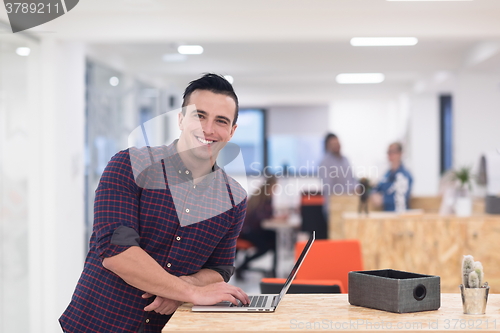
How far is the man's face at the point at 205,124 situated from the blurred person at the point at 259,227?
462 centimetres

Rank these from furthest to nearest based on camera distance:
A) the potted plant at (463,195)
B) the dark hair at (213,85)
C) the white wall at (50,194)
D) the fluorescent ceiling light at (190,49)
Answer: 1. the fluorescent ceiling light at (190,49)
2. the potted plant at (463,195)
3. the white wall at (50,194)
4. the dark hair at (213,85)

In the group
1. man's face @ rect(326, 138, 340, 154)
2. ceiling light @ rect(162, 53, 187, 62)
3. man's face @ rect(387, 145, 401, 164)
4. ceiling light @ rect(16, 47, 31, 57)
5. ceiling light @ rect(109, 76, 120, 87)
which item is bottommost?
man's face @ rect(387, 145, 401, 164)

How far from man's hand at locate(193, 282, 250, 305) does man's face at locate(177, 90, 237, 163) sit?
425 millimetres

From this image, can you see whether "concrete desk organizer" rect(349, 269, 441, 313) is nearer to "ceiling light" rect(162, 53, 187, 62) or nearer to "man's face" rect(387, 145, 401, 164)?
"man's face" rect(387, 145, 401, 164)

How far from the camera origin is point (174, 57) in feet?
22.5

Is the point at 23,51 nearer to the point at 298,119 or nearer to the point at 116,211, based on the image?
the point at 116,211

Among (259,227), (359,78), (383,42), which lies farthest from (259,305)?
(359,78)

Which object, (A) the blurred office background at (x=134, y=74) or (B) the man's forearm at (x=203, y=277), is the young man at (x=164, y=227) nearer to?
(B) the man's forearm at (x=203, y=277)

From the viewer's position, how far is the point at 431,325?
1.51m

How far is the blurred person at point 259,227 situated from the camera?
6.51m

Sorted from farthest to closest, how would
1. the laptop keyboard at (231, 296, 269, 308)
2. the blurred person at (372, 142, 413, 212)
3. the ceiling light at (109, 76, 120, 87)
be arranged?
the ceiling light at (109, 76, 120, 87), the blurred person at (372, 142, 413, 212), the laptop keyboard at (231, 296, 269, 308)

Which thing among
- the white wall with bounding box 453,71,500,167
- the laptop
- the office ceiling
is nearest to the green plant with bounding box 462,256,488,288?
the laptop

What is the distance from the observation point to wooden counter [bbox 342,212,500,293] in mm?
4824

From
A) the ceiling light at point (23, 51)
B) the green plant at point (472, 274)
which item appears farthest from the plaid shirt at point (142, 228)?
the ceiling light at point (23, 51)
